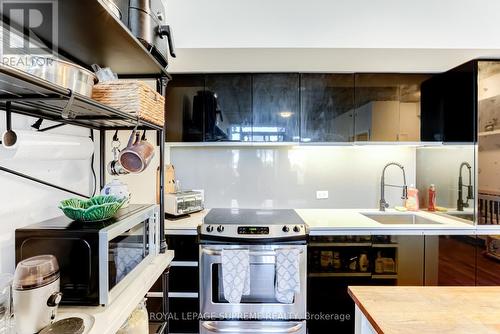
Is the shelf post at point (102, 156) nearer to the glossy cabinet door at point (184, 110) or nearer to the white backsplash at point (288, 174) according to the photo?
the glossy cabinet door at point (184, 110)

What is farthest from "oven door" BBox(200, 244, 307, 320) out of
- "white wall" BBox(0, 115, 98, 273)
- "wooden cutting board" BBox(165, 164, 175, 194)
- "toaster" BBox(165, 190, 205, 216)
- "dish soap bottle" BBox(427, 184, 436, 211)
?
"dish soap bottle" BBox(427, 184, 436, 211)

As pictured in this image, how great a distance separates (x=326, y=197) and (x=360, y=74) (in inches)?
45.2

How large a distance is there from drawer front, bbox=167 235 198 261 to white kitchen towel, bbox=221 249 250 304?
0.26 meters

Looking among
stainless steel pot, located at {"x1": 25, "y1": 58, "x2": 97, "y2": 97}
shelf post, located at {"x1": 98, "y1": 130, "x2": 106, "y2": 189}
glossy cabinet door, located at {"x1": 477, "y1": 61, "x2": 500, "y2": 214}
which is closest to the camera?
stainless steel pot, located at {"x1": 25, "y1": 58, "x2": 97, "y2": 97}

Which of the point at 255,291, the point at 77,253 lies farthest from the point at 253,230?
the point at 77,253

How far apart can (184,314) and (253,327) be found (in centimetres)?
50

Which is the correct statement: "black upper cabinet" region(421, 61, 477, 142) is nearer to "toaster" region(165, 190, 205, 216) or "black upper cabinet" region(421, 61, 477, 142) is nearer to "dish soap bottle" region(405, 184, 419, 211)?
"dish soap bottle" region(405, 184, 419, 211)

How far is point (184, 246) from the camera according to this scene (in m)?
1.95

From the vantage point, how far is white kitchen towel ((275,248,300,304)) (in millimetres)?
1796

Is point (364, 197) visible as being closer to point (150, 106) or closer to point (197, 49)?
point (197, 49)

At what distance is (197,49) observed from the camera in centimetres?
178

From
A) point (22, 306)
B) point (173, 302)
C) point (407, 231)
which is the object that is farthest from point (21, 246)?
point (407, 231)

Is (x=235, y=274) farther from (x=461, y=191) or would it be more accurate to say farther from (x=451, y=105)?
(x=451, y=105)

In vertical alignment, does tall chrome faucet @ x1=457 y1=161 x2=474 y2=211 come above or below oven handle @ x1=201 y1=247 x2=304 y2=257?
A: above
